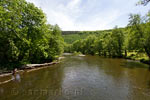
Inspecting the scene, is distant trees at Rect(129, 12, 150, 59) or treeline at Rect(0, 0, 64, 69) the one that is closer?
treeline at Rect(0, 0, 64, 69)

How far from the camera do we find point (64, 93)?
1027 cm

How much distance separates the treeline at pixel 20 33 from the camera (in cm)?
1814

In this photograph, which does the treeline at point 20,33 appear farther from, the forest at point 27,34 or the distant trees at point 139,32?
the distant trees at point 139,32

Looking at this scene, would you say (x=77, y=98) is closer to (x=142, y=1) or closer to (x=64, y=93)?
(x=64, y=93)

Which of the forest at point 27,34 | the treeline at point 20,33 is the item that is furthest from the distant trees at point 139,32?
the treeline at point 20,33

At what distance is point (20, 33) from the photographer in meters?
20.8

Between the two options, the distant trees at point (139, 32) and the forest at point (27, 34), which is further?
the distant trees at point (139, 32)

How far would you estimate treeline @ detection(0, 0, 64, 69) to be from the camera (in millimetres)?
18141

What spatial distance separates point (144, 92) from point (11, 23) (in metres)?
23.0

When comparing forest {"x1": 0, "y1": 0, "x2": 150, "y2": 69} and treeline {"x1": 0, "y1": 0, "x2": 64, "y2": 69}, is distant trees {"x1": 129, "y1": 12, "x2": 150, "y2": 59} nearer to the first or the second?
forest {"x1": 0, "y1": 0, "x2": 150, "y2": 69}

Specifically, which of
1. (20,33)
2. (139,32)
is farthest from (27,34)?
(139,32)

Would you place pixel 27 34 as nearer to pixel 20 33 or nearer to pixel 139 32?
pixel 20 33

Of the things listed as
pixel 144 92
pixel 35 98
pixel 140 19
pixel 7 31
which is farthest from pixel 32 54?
pixel 140 19

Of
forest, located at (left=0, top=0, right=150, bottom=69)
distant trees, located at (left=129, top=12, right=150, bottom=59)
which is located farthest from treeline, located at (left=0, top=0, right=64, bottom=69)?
distant trees, located at (left=129, top=12, right=150, bottom=59)
